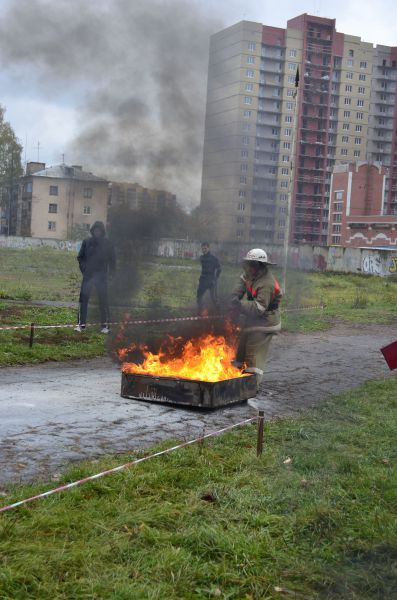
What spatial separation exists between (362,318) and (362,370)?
29.5 ft

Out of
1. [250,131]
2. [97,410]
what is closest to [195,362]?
[97,410]

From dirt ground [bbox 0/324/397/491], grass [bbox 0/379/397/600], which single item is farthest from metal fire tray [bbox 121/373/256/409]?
grass [bbox 0/379/397/600]

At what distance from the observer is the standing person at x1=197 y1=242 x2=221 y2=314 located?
13078mm

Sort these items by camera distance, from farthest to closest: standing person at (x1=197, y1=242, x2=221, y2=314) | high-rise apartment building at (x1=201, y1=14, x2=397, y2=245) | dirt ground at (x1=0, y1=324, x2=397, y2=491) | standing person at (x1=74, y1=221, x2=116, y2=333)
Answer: standing person at (x1=197, y1=242, x2=221, y2=314)
standing person at (x1=74, y1=221, x2=116, y2=333)
high-rise apartment building at (x1=201, y1=14, x2=397, y2=245)
dirt ground at (x1=0, y1=324, x2=397, y2=491)

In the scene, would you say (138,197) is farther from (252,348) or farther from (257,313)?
(252,348)

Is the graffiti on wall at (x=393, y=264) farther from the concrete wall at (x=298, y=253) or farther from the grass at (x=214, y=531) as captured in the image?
the grass at (x=214, y=531)

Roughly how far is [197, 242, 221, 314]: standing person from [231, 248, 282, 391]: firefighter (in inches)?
156

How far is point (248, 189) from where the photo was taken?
1118 cm

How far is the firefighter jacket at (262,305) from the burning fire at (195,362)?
1.65 ft

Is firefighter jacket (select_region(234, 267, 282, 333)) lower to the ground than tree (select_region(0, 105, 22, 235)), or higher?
lower

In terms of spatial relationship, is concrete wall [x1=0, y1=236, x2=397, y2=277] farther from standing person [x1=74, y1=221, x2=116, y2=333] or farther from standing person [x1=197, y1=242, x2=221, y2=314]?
standing person [x1=74, y1=221, x2=116, y2=333]

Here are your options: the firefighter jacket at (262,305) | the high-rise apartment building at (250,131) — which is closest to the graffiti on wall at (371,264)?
the high-rise apartment building at (250,131)

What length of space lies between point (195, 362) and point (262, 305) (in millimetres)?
1177

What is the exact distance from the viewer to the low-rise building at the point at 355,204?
62188 millimetres
